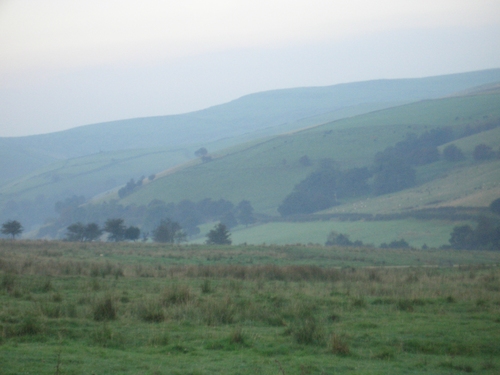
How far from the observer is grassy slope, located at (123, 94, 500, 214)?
116m

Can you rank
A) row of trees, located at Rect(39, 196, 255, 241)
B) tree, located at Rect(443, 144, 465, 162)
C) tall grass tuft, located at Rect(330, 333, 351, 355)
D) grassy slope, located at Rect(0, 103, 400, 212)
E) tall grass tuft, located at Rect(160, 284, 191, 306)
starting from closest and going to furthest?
tall grass tuft, located at Rect(330, 333, 351, 355), tall grass tuft, located at Rect(160, 284, 191, 306), row of trees, located at Rect(39, 196, 255, 241), tree, located at Rect(443, 144, 465, 162), grassy slope, located at Rect(0, 103, 400, 212)

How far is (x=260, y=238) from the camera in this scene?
271 feet

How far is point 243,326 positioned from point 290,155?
116317 millimetres

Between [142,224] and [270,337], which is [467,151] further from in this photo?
[270,337]

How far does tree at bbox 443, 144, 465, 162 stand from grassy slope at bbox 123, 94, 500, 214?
305 cm

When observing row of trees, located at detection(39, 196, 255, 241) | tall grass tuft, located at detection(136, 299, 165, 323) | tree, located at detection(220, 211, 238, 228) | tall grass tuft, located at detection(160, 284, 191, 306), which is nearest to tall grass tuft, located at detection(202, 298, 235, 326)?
tall grass tuft, located at detection(160, 284, 191, 306)

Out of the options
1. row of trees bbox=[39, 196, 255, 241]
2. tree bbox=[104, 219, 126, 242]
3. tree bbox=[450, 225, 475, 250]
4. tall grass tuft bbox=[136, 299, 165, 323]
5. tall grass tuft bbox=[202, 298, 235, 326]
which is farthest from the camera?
row of trees bbox=[39, 196, 255, 241]

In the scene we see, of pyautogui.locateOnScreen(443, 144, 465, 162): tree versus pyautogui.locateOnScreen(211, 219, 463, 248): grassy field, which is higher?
pyautogui.locateOnScreen(443, 144, 465, 162): tree

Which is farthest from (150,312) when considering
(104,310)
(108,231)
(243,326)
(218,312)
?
(108,231)

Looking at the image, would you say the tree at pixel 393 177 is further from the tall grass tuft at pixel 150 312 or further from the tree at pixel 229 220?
the tall grass tuft at pixel 150 312

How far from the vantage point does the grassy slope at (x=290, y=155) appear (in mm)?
116500

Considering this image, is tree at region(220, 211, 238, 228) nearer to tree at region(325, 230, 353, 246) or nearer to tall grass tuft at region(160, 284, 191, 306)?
tree at region(325, 230, 353, 246)

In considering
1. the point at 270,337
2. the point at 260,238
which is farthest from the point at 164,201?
the point at 270,337

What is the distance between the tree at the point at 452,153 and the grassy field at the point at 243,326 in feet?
317
